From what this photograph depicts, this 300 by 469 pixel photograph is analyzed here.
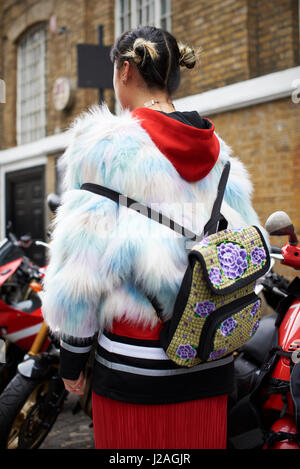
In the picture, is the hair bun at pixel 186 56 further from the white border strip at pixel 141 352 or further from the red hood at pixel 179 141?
the white border strip at pixel 141 352

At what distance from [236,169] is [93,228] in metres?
0.62

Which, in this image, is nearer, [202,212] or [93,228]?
[93,228]

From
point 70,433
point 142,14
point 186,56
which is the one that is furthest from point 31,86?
point 186,56

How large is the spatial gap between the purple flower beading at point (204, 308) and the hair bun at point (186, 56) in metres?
0.84

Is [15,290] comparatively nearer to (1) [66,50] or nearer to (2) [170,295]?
(2) [170,295]

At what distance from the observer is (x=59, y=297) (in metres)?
1.46

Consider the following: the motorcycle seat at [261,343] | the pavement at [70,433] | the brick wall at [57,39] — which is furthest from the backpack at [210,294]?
the brick wall at [57,39]

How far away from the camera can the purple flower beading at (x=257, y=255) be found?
153 centimetres

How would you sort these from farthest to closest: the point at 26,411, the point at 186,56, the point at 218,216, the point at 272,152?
the point at 272,152
the point at 26,411
the point at 186,56
the point at 218,216

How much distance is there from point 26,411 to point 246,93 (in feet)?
13.9

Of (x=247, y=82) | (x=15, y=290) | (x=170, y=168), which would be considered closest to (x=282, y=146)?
(x=247, y=82)

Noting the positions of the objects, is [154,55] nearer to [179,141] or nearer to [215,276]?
[179,141]

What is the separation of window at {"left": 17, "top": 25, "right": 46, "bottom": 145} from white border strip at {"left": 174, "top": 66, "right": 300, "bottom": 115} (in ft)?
13.8

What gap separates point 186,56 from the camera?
5.51 feet
